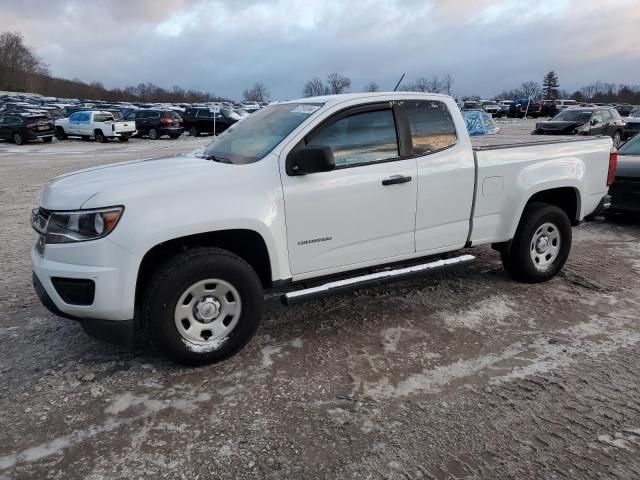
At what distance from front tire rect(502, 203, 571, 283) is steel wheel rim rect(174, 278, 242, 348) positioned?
2998 millimetres

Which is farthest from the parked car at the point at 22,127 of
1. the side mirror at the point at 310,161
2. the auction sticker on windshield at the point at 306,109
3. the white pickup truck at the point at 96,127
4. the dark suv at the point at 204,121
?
the side mirror at the point at 310,161

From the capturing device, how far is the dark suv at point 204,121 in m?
31.2

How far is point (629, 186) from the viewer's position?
7879 mm

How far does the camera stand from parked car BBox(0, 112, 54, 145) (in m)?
25.9

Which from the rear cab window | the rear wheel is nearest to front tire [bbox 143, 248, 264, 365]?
the rear cab window

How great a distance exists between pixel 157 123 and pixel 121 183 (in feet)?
91.4

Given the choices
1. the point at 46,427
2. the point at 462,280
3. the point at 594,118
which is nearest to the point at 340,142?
the point at 462,280

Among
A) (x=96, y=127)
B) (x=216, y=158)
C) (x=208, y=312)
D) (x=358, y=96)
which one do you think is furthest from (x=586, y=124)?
(x=96, y=127)

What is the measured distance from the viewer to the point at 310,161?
3732mm

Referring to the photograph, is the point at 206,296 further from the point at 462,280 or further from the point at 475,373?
the point at 462,280

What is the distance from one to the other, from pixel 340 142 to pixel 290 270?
110 centimetres

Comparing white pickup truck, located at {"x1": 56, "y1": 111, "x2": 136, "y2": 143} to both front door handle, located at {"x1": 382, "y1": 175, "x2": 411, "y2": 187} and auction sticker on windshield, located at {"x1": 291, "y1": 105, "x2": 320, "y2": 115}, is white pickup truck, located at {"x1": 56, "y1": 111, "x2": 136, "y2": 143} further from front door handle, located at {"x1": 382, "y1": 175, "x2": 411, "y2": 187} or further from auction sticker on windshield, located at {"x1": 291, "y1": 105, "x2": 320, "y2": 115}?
front door handle, located at {"x1": 382, "y1": 175, "x2": 411, "y2": 187}

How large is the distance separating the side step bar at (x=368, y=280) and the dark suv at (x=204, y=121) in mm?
27780

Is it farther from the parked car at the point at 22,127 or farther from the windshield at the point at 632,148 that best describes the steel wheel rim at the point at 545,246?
the parked car at the point at 22,127
